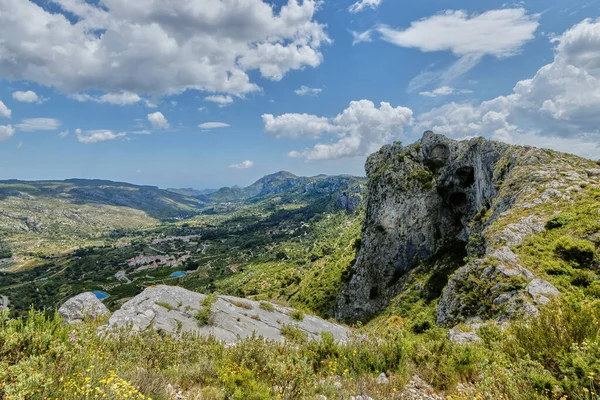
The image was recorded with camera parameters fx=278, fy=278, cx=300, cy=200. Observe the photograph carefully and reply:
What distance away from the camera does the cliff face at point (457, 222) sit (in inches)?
575

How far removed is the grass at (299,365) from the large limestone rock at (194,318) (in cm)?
319

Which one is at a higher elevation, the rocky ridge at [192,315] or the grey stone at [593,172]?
the grey stone at [593,172]

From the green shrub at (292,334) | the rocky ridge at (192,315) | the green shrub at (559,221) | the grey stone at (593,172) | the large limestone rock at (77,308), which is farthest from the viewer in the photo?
the grey stone at (593,172)

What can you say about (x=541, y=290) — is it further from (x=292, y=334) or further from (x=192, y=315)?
(x=192, y=315)

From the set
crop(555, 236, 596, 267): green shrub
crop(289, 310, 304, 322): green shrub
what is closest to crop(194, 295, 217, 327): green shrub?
crop(289, 310, 304, 322): green shrub

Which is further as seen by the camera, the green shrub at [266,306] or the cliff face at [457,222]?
the green shrub at [266,306]

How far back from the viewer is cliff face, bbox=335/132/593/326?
14594 mm

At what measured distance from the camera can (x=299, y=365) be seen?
Result: 595 cm

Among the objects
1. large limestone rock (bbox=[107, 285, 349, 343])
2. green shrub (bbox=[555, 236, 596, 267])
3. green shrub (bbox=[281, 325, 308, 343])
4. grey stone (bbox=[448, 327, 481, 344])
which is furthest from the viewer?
green shrub (bbox=[555, 236, 596, 267])

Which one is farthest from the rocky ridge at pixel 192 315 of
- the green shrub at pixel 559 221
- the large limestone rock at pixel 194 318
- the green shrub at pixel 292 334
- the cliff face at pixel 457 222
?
the green shrub at pixel 559 221

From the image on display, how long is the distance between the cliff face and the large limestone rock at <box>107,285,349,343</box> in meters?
7.82

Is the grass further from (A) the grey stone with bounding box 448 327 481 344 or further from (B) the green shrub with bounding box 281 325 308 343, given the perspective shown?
(B) the green shrub with bounding box 281 325 308 343

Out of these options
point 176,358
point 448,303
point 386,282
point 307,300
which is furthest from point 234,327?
point 307,300

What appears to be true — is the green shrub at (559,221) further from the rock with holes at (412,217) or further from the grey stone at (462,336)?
the rock with holes at (412,217)
